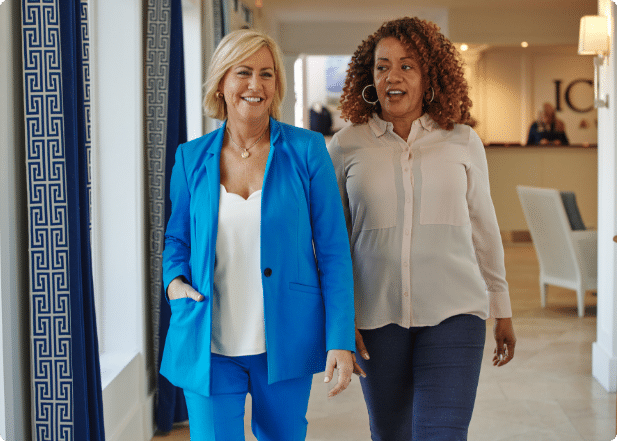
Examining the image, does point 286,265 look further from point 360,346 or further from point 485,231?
point 485,231

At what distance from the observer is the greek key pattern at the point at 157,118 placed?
3.12m

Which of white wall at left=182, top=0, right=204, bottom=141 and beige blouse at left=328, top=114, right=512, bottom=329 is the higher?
white wall at left=182, top=0, right=204, bottom=141

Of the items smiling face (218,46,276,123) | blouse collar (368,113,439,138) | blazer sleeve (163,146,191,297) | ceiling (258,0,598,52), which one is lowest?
blazer sleeve (163,146,191,297)

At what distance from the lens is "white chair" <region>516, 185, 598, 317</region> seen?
5586mm

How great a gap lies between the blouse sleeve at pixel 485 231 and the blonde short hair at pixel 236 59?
0.57m

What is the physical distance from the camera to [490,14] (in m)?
9.20

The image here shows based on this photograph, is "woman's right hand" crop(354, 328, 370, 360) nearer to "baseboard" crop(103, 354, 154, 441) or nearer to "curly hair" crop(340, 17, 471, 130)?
"curly hair" crop(340, 17, 471, 130)

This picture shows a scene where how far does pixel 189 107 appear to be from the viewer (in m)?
4.81

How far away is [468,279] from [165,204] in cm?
184

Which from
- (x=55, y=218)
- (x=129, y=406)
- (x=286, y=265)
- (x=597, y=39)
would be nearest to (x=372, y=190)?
(x=286, y=265)

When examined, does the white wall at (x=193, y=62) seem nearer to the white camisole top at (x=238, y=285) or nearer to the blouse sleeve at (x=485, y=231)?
the blouse sleeve at (x=485, y=231)

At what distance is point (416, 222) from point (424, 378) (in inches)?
16.4

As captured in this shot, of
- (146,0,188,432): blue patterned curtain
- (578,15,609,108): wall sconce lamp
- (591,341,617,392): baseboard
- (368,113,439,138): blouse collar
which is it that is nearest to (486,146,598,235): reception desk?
(578,15,609,108): wall sconce lamp

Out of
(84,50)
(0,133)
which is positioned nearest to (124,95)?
(84,50)
